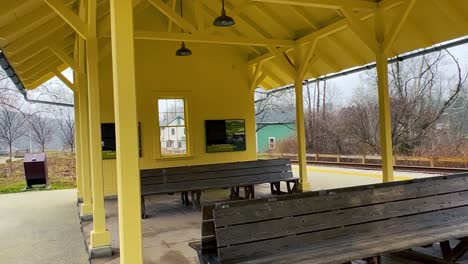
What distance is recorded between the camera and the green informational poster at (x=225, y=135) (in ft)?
34.5

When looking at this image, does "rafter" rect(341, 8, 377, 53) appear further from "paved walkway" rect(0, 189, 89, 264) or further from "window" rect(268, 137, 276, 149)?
"window" rect(268, 137, 276, 149)

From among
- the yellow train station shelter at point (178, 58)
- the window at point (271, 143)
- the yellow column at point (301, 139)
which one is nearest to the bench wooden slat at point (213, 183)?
the yellow column at point (301, 139)

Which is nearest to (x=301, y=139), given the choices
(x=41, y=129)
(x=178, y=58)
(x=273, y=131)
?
(x=178, y=58)

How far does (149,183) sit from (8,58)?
3.19m

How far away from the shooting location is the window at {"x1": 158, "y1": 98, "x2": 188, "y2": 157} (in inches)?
401

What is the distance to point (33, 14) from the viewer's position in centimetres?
518

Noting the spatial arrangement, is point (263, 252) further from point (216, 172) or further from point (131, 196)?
point (216, 172)

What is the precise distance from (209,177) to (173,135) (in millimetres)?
3146

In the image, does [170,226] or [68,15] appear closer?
[68,15]

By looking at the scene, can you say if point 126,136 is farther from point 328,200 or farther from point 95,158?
point 95,158

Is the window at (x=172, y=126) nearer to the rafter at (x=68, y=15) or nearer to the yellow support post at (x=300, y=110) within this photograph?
the yellow support post at (x=300, y=110)

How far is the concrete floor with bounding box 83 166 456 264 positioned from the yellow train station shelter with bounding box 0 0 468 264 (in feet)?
1.95

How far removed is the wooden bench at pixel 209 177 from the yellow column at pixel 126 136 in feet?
13.2

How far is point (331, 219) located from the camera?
333 cm
